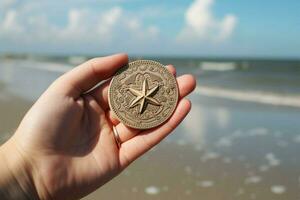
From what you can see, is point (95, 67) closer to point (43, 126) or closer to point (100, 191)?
point (43, 126)

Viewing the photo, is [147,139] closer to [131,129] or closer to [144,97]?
[131,129]

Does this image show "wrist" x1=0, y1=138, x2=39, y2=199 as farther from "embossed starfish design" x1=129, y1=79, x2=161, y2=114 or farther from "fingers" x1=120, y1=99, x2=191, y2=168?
"embossed starfish design" x1=129, y1=79, x2=161, y2=114

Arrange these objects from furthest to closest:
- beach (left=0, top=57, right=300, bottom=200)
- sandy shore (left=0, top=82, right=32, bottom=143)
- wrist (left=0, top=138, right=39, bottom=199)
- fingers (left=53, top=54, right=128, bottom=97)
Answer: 1. sandy shore (left=0, top=82, right=32, bottom=143)
2. beach (left=0, top=57, right=300, bottom=200)
3. fingers (left=53, top=54, right=128, bottom=97)
4. wrist (left=0, top=138, right=39, bottom=199)

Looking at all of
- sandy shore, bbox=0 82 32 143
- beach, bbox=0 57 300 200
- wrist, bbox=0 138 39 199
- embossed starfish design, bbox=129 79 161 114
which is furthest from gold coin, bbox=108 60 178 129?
sandy shore, bbox=0 82 32 143

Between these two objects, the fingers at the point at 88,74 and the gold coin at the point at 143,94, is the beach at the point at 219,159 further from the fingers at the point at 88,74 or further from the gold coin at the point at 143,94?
the fingers at the point at 88,74

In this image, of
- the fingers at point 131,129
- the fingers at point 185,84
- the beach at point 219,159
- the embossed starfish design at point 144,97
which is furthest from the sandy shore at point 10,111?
the fingers at point 185,84
